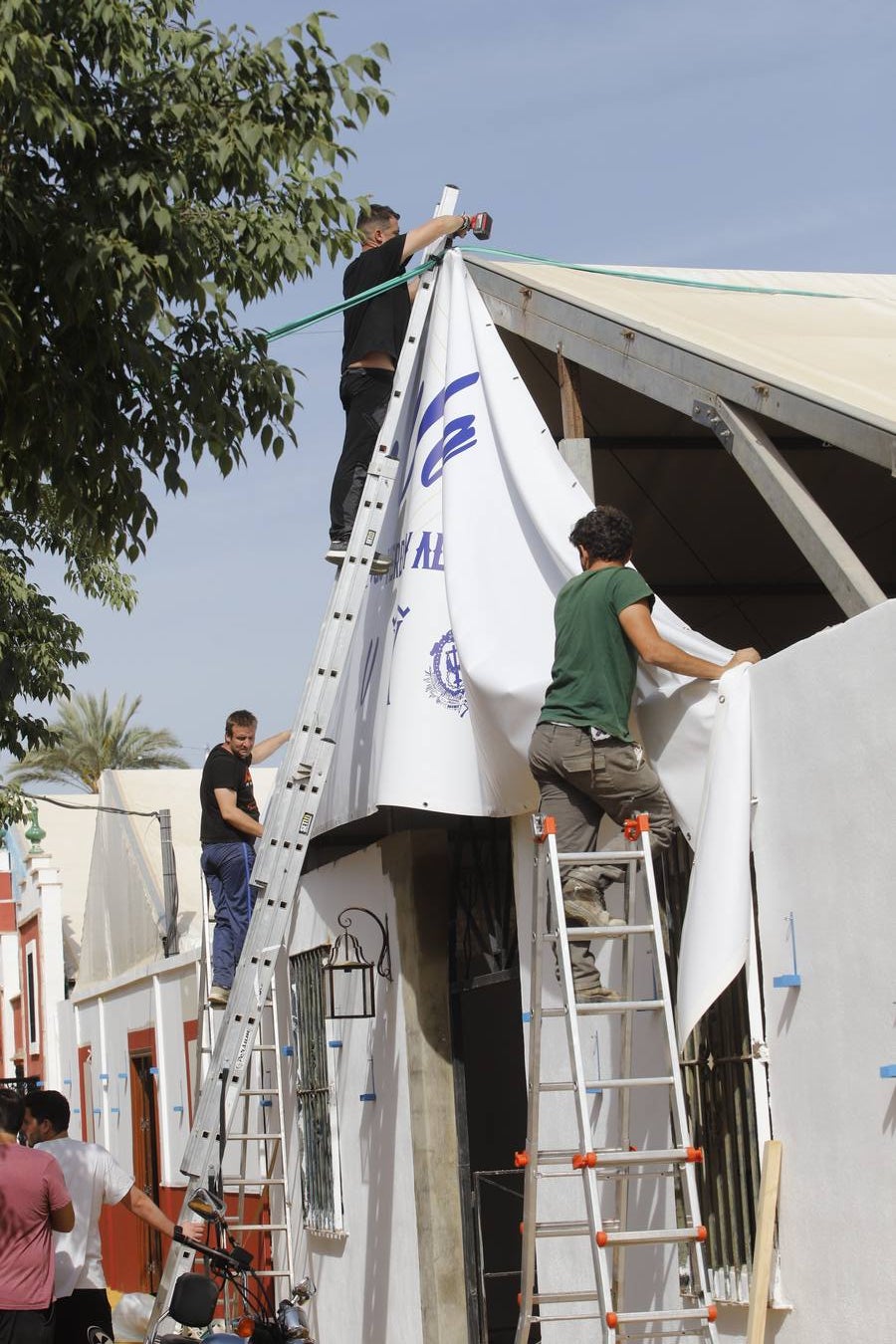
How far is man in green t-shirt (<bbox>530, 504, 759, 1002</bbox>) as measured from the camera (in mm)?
6160

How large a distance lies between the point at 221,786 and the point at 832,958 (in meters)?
5.95

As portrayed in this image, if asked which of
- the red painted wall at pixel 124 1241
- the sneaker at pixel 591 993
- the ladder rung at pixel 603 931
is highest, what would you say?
the ladder rung at pixel 603 931

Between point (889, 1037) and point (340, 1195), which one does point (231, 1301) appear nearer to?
point (340, 1195)

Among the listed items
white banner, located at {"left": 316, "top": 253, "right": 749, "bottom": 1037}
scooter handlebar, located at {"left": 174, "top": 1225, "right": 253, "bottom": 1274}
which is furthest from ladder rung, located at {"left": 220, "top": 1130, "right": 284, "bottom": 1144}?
scooter handlebar, located at {"left": 174, "top": 1225, "right": 253, "bottom": 1274}

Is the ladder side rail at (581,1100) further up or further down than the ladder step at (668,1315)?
further up

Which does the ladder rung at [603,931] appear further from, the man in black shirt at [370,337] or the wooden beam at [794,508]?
the man in black shirt at [370,337]

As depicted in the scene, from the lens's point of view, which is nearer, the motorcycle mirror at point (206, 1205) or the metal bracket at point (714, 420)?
the motorcycle mirror at point (206, 1205)

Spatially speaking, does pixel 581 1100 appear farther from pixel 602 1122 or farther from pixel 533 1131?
pixel 602 1122

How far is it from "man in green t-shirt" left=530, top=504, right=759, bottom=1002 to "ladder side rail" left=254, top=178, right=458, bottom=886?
1.51 meters

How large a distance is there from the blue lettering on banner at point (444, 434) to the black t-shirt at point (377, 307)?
61 cm

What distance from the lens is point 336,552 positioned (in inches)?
327

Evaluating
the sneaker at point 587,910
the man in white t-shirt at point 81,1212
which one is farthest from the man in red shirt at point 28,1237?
the sneaker at point 587,910

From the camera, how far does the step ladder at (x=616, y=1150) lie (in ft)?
17.9

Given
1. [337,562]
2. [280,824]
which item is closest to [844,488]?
[337,562]
